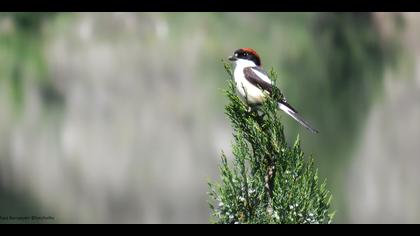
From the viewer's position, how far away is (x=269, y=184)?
8.40ft

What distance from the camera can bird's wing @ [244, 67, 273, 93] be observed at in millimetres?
3492

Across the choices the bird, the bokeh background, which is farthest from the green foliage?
the bokeh background

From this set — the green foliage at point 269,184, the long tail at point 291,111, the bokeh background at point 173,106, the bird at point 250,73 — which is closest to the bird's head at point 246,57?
the bird at point 250,73

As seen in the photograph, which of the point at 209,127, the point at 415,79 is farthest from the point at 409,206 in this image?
the point at 209,127

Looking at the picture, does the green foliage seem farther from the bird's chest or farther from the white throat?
the white throat

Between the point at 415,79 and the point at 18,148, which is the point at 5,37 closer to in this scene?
the point at 18,148

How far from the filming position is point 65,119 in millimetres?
10461

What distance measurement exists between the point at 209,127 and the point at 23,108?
2813mm

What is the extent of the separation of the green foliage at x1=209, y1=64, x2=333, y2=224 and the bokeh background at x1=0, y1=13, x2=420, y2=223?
265 inches

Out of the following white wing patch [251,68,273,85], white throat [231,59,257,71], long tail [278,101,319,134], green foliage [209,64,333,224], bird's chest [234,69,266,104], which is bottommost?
green foliage [209,64,333,224]

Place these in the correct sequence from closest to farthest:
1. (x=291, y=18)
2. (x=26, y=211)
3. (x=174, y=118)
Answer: (x=26, y=211) < (x=174, y=118) < (x=291, y=18)

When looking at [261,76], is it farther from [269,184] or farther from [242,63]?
[269,184]

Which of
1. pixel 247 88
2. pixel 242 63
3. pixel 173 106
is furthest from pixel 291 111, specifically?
pixel 173 106

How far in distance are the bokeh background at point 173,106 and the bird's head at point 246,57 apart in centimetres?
566
